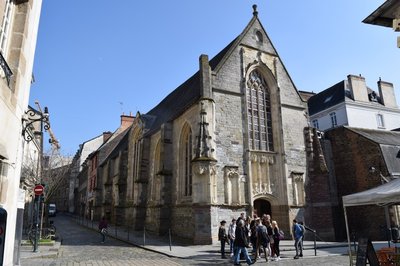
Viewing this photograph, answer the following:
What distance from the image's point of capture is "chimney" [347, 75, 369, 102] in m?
30.9

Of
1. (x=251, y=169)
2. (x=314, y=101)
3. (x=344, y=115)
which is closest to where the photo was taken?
(x=251, y=169)

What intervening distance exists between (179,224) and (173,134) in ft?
19.5

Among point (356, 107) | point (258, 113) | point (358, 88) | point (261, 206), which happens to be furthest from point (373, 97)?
point (261, 206)

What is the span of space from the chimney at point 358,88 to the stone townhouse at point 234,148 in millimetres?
13151

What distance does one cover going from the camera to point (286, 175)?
18250mm

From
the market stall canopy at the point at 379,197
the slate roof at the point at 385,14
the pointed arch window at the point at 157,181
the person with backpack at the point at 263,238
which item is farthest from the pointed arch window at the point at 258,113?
the slate roof at the point at 385,14

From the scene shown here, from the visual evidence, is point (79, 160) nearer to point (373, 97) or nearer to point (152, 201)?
point (152, 201)

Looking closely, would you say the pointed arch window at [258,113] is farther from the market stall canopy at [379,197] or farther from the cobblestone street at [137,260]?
the market stall canopy at [379,197]

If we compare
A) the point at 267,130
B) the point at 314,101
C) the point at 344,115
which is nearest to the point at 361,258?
the point at 267,130

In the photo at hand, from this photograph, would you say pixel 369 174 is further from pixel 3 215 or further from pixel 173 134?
pixel 3 215

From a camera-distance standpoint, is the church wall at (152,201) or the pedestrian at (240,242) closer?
the pedestrian at (240,242)

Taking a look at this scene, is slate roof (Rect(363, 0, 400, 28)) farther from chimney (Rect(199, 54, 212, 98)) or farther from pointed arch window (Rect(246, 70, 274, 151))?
pointed arch window (Rect(246, 70, 274, 151))

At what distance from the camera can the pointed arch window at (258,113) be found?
1872cm

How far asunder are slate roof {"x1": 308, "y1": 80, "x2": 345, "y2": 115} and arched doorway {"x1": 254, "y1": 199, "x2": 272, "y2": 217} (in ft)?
57.1
